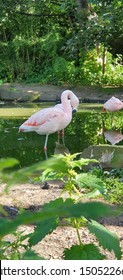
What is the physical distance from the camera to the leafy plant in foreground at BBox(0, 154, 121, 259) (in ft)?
1.65

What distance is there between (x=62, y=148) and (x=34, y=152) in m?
0.49

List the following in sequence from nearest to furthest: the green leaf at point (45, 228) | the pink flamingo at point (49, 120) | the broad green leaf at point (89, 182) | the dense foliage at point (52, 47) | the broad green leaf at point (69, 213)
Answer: the broad green leaf at point (69, 213) < the green leaf at point (45, 228) < the broad green leaf at point (89, 182) < the pink flamingo at point (49, 120) < the dense foliage at point (52, 47)

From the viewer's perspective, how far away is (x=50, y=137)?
8.27 metres

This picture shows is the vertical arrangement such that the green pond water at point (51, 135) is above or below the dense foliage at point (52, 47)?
below

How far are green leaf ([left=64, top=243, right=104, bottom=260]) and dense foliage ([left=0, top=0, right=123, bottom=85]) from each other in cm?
1357

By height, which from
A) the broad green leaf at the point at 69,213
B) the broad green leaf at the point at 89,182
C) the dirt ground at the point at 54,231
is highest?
the broad green leaf at the point at 69,213

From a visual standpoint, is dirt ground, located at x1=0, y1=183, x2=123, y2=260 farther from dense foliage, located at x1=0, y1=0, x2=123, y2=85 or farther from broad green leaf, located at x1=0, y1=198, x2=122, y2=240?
dense foliage, located at x1=0, y1=0, x2=123, y2=85

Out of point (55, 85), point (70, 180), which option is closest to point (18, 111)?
point (55, 85)

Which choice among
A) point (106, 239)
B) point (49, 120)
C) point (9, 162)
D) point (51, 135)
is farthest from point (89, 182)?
point (51, 135)

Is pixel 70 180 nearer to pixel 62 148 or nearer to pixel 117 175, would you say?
pixel 117 175

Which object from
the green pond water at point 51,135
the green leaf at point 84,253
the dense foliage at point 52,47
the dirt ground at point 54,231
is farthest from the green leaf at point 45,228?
the dense foliage at point 52,47

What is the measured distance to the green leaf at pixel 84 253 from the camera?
1538 millimetres

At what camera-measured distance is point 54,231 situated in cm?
305

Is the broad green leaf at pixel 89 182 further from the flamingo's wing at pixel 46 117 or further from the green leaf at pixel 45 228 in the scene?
the flamingo's wing at pixel 46 117
